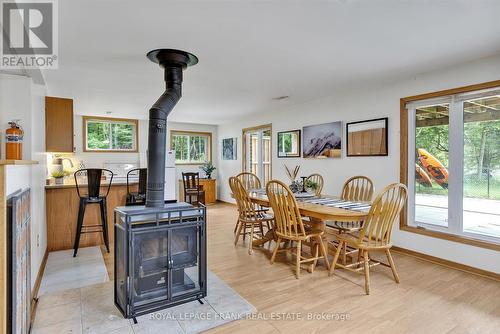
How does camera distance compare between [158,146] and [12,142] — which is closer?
[12,142]

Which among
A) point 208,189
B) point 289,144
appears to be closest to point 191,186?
point 208,189

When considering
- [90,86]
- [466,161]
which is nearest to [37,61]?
[90,86]

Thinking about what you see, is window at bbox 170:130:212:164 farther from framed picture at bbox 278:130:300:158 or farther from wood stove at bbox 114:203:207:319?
wood stove at bbox 114:203:207:319

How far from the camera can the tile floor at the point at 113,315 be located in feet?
6.44

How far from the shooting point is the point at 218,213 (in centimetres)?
629

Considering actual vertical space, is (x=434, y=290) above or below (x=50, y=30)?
below

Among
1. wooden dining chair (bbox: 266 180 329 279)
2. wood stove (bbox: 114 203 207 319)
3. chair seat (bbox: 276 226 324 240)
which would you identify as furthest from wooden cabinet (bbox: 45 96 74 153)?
chair seat (bbox: 276 226 324 240)

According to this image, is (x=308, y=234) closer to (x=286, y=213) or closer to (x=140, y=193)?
(x=286, y=213)

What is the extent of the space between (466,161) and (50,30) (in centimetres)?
415

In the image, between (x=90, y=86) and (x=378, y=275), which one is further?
(x=90, y=86)

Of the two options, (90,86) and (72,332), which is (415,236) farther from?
(90,86)

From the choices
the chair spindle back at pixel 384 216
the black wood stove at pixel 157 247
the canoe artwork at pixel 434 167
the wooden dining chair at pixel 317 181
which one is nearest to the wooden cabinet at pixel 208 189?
the wooden dining chair at pixel 317 181

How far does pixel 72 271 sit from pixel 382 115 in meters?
4.21

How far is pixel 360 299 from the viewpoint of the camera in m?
2.39
